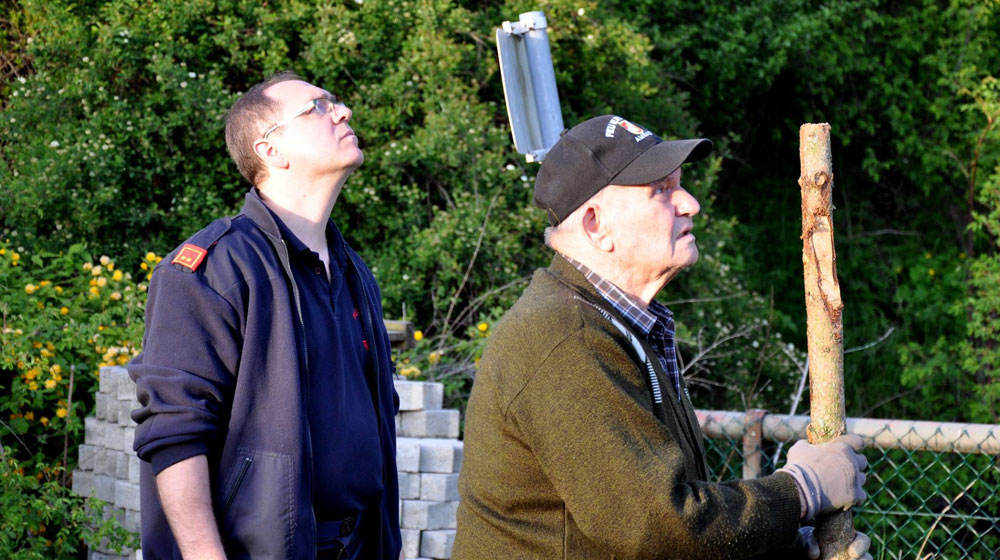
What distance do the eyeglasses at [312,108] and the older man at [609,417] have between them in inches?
28.8

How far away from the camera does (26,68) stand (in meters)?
7.78

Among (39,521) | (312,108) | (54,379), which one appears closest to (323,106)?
(312,108)

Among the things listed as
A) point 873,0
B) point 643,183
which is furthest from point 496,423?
point 873,0

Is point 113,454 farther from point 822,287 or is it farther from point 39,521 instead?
point 822,287

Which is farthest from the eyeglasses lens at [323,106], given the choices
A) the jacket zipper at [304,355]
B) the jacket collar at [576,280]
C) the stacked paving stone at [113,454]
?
the stacked paving stone at [113,454]

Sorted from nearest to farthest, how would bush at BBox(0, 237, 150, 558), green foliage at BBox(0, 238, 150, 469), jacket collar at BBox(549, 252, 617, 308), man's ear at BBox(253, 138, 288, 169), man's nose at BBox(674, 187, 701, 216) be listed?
1. jacket collar at BBox(549, 252, 617, 308)
2. man's nose at BBox(674, 187, 701, 216)
3. man's ear at BBox(253, 138, 288, 169)
4. bush at BBox(0, 237, 150, 558)
5. green foliage at BBox(0, 238, 150, 469)

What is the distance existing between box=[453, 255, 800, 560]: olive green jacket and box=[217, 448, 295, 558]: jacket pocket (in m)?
0.41

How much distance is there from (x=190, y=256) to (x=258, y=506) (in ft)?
1.97

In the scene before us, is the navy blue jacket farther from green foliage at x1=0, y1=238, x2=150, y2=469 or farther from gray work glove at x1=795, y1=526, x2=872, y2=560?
Answer: green foliage at x1=0, y1=238, x2=150, y2=469

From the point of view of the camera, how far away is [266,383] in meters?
2.48

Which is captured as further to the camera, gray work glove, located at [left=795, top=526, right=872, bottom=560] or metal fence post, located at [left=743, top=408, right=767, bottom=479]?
metal fence post, located at [left=743, top=408, right=767, bottom=479]

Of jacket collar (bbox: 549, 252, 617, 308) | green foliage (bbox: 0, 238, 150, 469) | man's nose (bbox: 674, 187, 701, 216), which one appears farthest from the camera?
green foliage (bbox: 0, 238, 150, 469)

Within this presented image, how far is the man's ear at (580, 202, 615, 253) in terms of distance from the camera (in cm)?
240

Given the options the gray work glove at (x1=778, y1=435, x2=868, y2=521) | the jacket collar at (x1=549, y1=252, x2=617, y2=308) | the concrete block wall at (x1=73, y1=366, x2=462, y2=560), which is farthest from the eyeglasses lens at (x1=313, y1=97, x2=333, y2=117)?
the concrete block wall at (x1=73, y1=366, x2=462, y2=560)
